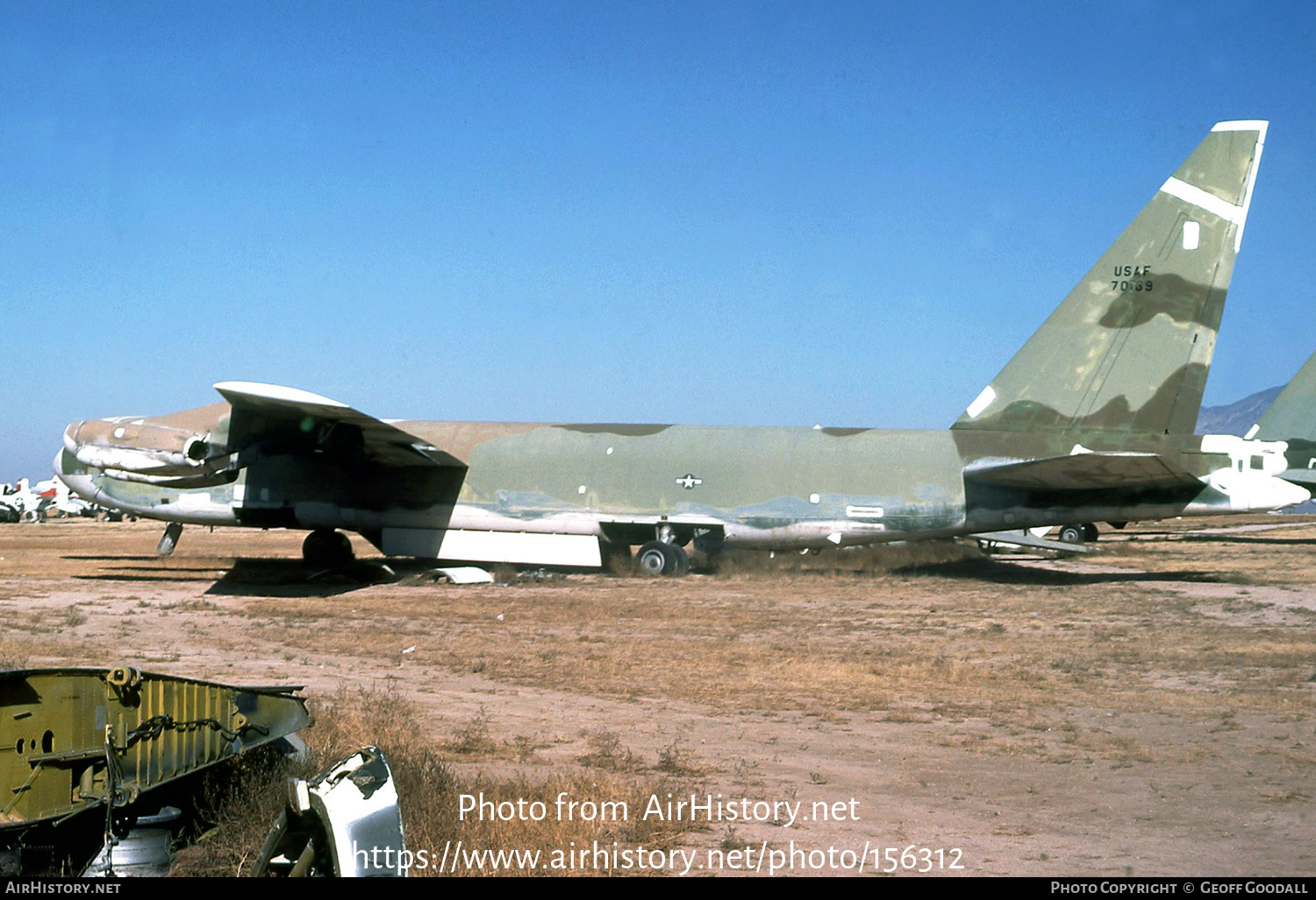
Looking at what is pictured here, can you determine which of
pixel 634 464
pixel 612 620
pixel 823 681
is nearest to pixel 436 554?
pixel 634 464

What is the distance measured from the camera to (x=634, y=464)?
77.7ft

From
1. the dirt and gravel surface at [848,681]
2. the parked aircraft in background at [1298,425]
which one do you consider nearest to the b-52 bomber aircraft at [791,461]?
the dirt and gravel surface at [848,681]

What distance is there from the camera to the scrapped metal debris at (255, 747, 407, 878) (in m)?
4.81

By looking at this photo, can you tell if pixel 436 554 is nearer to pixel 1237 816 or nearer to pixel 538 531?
pixel 538 531

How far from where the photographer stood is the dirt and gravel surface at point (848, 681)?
709 cm

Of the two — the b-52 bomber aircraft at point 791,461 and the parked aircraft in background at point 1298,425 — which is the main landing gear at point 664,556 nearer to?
the b-52 bomber aircraft at point 791,461

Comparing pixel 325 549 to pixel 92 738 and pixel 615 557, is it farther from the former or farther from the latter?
pixel 92 738

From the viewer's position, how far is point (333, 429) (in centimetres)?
2305

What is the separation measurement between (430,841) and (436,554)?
59.1ft

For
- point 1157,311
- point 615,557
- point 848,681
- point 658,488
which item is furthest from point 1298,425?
point 848,681

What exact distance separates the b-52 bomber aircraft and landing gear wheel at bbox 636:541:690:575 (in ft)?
0.14

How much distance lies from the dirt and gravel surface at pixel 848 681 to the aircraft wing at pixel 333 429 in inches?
104

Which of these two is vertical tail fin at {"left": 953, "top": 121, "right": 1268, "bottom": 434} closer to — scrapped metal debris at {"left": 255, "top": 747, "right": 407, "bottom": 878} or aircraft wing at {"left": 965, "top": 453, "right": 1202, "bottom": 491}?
aircraft wing at {"left": 965, "top": 453, "right": 1202, "bottom": 491}

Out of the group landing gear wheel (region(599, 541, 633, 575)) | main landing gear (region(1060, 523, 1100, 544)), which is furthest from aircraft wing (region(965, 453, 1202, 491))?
main landing gear (region(1060, 523, 1100, 544))
